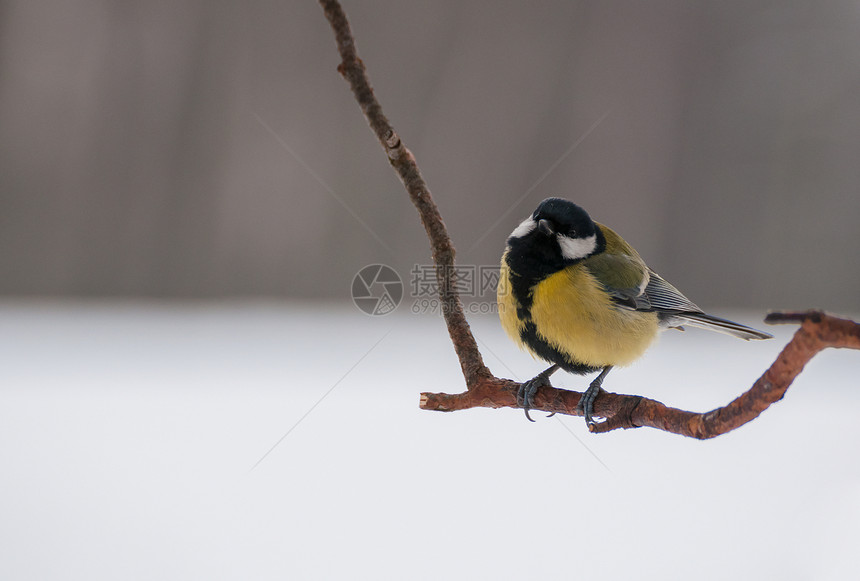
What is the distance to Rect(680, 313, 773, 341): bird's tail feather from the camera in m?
0.75

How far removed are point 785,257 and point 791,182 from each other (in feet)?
0.79

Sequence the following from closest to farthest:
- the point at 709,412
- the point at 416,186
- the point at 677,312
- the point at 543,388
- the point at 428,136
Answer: the point at 709,412, the point at 416,186, the point at 543,388, the point at 677,312, the point at 428,136

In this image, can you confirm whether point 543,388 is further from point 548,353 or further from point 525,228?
point 525,228

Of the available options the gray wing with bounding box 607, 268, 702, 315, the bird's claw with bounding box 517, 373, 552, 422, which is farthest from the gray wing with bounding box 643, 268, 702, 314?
the bird's claw with bounding box 517, 373, 552, 422

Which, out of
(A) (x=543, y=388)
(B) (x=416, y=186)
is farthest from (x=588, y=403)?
(B) (x=416, y=186)

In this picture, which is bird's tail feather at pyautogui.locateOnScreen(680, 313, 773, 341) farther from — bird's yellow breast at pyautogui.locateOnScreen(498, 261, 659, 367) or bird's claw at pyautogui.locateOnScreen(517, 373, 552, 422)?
bird's claw at pyautogui.locateOnScreen(517, 373, 552, 422)

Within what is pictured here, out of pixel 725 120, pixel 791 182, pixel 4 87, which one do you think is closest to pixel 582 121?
pixel 725 120

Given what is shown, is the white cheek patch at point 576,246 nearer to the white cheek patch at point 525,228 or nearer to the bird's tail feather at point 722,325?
the white cheek patch at point 525,228

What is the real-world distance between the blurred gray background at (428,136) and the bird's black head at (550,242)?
1.03 m

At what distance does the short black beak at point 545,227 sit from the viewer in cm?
72

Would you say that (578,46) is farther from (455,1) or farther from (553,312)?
(553,312)

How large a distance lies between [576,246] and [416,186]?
0.84 feet

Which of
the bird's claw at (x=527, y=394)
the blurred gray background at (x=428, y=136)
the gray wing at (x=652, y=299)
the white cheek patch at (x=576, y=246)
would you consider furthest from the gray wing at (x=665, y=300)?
the blurred gray background at (x=428, y=136)

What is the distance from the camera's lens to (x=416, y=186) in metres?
0.63
